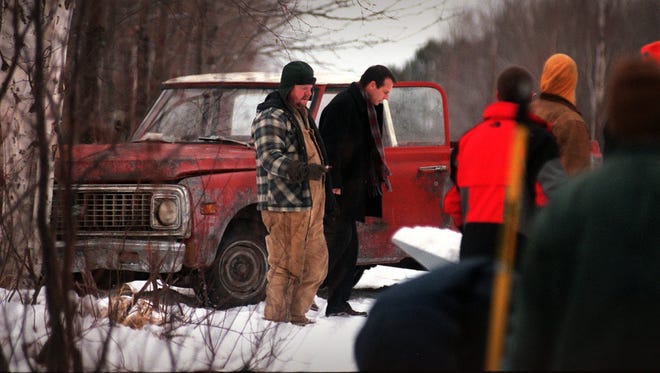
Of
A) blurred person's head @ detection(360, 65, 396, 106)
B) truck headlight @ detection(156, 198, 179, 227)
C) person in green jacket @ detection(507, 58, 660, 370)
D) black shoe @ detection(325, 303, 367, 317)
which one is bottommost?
black shoe @ detection(325, 303, 367, 317)

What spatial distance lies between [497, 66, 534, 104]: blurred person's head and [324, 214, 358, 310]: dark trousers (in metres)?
2.87

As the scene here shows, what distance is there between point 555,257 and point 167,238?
18.7 feet

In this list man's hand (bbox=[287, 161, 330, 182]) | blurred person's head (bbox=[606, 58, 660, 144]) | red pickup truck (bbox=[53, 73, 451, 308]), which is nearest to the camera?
blurred person's head (bbox=[606, 58, 660, 144])

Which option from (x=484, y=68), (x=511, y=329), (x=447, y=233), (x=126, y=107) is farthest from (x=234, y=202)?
(x=484, y=68)

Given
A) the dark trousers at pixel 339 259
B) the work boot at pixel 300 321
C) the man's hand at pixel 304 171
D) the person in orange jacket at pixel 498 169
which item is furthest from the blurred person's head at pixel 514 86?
the dark trousers at pixel 339 259

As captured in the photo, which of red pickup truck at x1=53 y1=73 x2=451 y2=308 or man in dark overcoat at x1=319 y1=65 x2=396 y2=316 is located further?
man in dark overcoat at x1=319 y1=65 x2=396 y2=316

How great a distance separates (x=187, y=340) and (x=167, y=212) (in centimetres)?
180

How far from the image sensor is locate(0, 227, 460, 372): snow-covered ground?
5164mm

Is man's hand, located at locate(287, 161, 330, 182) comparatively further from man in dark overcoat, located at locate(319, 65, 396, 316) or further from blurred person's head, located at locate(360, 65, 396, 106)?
blurred person's head, located at locate(360, 65, 396, 106)

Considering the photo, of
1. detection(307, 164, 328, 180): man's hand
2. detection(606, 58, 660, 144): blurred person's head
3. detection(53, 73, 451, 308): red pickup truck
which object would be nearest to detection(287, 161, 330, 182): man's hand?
detection(307, 164, 328, 180): man's hand

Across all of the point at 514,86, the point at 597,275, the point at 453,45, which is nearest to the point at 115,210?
the point at 514,86

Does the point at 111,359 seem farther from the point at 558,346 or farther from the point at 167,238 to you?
the point at 558,346

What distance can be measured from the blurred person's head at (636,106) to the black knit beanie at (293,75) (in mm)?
4883

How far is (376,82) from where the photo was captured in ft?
26.8
